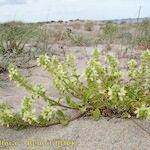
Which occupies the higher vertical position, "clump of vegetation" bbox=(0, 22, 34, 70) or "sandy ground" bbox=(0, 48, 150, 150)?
"clump of vegetation" bbox=(0, 22, 34, 70)

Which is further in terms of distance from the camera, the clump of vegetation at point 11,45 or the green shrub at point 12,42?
the green shrub at point 12,42

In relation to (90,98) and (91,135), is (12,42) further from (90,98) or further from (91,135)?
(91,135)

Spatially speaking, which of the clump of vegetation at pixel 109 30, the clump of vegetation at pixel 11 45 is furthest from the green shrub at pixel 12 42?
the clump of vegetation at pixel 109 30

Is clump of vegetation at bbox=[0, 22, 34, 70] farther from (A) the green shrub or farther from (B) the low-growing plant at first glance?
(B) the low-growing plant

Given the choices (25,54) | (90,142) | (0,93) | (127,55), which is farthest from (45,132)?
(127,55)

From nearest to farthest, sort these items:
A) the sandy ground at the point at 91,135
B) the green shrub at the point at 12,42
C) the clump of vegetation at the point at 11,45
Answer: the sandy ground at the point at 91,135 < the clump of vegetation at the point at 11,45 < the green shrub at the point at 12,42

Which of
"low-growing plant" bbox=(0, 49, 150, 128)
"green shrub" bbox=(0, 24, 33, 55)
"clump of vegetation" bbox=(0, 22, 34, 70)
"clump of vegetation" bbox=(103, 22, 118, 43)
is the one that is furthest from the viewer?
"clump of vegetation" bbox=(103, 22, 118, 43)

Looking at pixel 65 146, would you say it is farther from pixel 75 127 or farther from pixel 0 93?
pixel 0 93

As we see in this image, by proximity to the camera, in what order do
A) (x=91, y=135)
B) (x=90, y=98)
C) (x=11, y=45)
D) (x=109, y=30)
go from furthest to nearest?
1. (x=109, y=30)
2. (x=11, y=45)
3. (x=90, y=98)
4. (x=91, y=135)

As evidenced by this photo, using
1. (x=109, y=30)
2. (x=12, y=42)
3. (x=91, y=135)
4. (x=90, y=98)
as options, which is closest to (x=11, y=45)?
(x=12, y=42)

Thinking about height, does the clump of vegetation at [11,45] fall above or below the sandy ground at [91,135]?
above

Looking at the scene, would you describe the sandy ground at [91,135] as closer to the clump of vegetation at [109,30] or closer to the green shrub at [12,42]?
the green shrub at [12,42]

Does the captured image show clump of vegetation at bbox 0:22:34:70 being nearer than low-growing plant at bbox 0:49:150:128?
No

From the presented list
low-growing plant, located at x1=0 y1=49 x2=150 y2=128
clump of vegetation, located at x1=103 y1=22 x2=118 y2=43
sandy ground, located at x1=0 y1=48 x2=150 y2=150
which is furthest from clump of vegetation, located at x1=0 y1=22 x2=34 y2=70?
sandy ground, located at x1=0 y1=48 x2=150 y2=150
